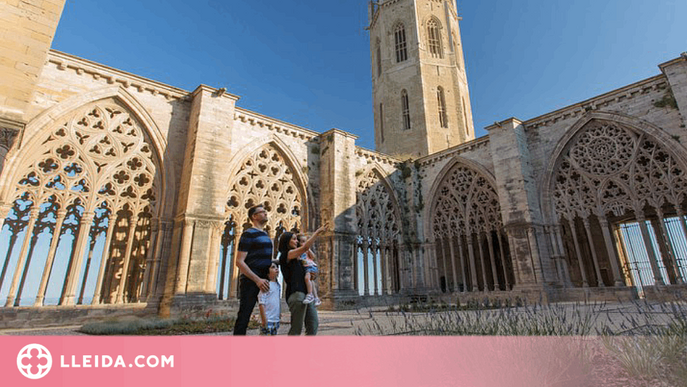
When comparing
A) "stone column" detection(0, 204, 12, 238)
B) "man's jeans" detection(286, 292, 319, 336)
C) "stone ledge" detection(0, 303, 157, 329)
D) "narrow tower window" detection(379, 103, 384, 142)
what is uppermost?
"narrow tower window" detection(379, 103, 384, 142)

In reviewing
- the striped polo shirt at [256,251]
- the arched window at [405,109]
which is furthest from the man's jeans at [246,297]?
the arched window at [405,109]

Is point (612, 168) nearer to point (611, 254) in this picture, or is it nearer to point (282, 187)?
point (611, 254)

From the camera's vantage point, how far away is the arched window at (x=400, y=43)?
24.9 meters

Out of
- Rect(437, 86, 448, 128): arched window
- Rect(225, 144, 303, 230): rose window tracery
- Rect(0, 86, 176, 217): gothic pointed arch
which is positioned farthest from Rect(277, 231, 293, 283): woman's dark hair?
Rect(437, 86, 448, 128): arched window

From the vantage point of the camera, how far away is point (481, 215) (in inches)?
614

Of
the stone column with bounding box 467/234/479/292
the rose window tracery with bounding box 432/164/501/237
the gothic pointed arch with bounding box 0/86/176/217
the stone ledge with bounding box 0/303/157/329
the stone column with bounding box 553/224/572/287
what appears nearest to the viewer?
the stone ledge with bounding box 0/303/157/329

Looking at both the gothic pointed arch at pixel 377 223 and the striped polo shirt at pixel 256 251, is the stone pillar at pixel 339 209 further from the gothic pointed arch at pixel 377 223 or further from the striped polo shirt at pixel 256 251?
the striped polo shirt at pixel 256 251

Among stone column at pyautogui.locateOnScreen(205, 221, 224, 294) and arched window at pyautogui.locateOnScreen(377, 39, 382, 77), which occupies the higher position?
arched window at pyautogui.locateOnScreen(377, 39, 382, 77)

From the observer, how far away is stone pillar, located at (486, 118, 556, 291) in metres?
12.6

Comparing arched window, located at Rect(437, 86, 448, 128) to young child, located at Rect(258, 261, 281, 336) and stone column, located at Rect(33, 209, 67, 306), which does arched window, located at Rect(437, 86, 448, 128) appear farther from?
young child, located at Rect(258, 261, 281, 336)

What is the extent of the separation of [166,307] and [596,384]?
10.00 meters

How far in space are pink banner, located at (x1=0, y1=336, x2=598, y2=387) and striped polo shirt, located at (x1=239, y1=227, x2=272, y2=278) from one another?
101cm

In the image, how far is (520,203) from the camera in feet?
43.2

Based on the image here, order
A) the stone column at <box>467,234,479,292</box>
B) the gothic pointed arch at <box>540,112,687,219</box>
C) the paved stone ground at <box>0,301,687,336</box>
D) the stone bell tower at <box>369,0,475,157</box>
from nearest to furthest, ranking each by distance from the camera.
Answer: the paved stone ground at <box>0,301,687,336</box> < the gothic pointed arch at <box>540,112,687,219</box> < the stone column at <box>467,234,479,292</box> < the stone bell tower at <box>369,0,475,157</box>
